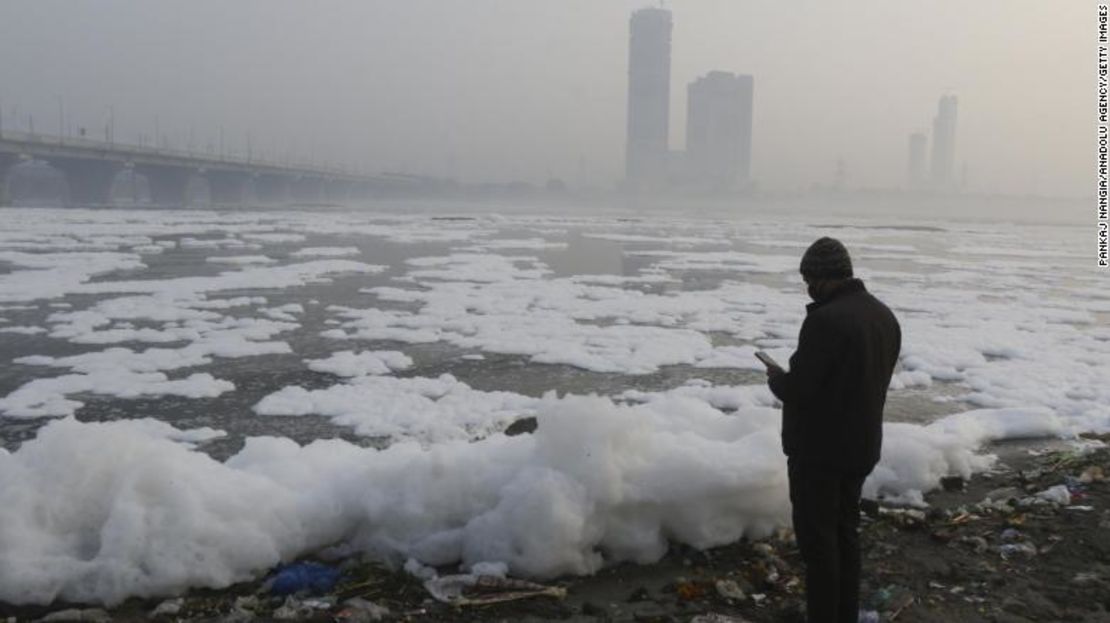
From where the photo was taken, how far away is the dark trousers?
136 inches

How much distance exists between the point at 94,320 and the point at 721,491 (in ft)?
37.9

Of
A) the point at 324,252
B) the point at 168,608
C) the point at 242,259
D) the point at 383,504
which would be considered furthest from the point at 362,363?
the point at 324,252

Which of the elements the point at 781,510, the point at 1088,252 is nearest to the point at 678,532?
the point at 781,510

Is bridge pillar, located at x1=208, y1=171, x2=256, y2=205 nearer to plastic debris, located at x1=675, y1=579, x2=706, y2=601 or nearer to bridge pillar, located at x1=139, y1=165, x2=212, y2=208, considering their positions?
bridge pillar, located at x1=139, y1=165, x2=212, y2=208

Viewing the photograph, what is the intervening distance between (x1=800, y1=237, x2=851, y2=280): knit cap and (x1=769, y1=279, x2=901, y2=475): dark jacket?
0.06 metres

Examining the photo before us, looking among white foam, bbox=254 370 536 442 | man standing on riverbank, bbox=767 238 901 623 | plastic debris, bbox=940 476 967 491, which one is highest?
man standing on riverbank, bbox=767 238 901 623

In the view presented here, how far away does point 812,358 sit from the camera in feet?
10.9

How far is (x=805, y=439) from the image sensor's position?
3449 millimetres

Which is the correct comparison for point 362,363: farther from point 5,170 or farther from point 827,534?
point 5,170

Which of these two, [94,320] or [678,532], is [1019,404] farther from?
[94,320]

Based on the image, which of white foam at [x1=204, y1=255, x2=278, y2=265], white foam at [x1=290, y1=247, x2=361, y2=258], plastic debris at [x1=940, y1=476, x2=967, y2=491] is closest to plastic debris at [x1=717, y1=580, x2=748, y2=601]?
plastic debris at [x1=940, y1=476, x2=967, y2=491]

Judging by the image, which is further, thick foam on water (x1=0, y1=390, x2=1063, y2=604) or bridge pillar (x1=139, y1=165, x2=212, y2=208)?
bridge pillar (x1=139, y1=165, x2=212, y2=208)

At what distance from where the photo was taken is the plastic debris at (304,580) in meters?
4.27

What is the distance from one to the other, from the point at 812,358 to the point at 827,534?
75 cm
